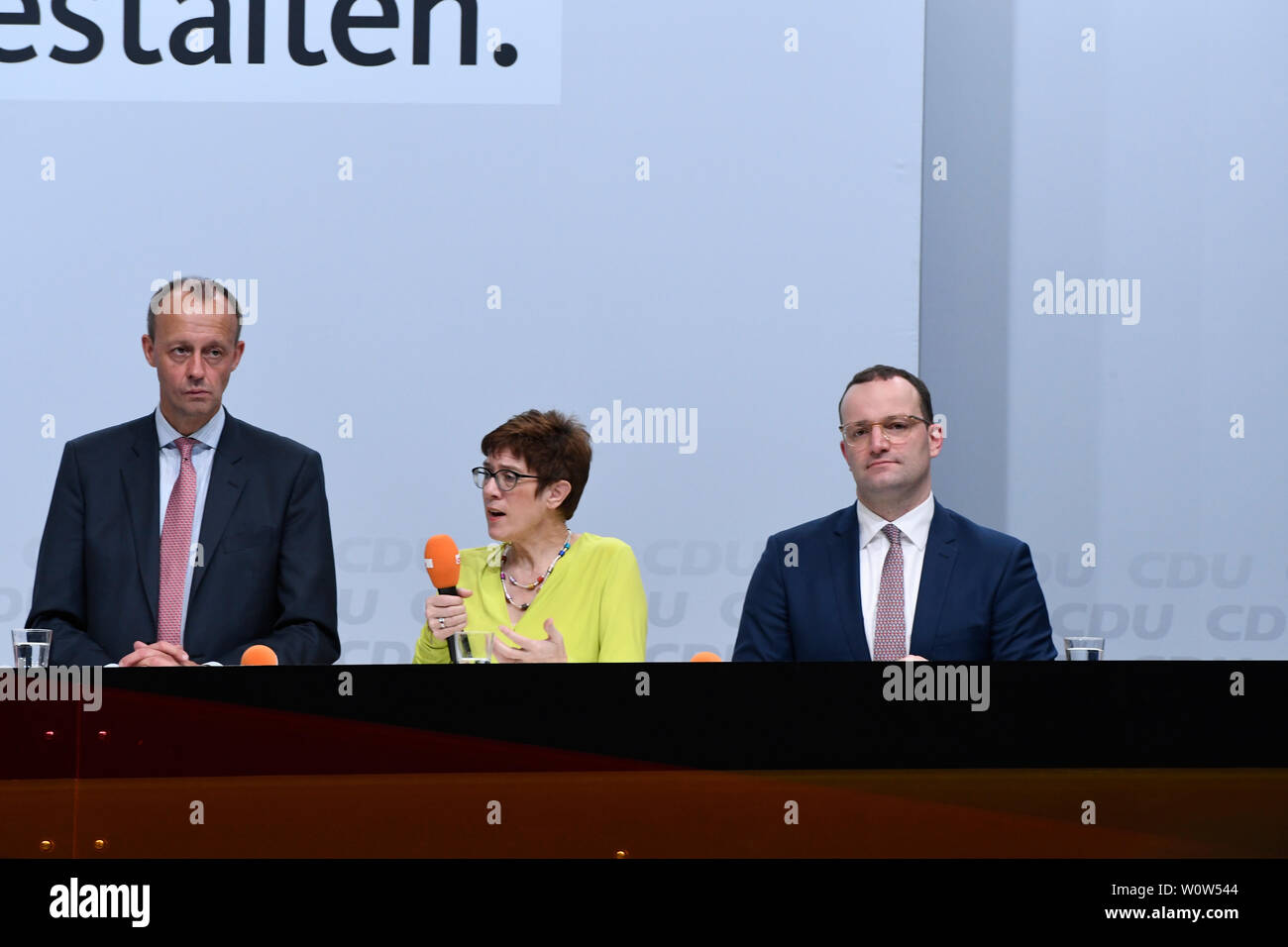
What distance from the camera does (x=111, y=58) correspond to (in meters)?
3.53

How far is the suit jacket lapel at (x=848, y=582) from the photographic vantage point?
99.0 inches

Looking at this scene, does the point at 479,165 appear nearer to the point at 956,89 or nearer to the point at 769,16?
the point at 769,16

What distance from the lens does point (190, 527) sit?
2941 millimetres

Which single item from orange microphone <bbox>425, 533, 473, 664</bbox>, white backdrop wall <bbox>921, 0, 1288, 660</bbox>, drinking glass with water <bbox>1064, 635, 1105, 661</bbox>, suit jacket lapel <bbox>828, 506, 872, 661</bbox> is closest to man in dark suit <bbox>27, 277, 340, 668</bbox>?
orange microphone <bbox>425, 533, 473, 664</bbox>

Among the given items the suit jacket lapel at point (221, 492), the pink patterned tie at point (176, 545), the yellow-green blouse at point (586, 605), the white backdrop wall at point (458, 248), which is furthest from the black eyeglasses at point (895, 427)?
the pink patterned tie at point (176, 545)

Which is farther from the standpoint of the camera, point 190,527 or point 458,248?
point 458,248

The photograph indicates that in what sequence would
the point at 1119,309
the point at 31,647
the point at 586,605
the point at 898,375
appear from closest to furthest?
the point at 31,647, the point at 898,375, the point at 586,605, the point at 1119,309

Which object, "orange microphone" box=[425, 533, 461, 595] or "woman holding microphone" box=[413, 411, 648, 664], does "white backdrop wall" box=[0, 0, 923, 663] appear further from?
"orange microphone" box=[425, 533, 461, 595]

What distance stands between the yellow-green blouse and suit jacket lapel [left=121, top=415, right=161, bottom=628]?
673 mm

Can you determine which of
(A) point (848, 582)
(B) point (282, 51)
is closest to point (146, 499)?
(B) point (282, 51)

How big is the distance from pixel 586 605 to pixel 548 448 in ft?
1.11

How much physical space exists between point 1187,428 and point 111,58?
301cm

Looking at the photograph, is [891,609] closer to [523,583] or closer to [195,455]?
[523,583]
